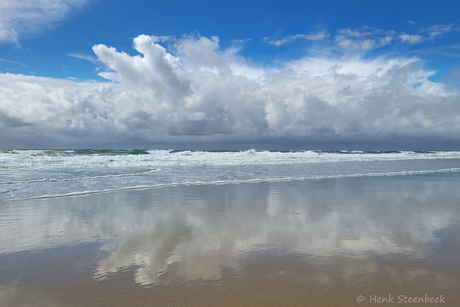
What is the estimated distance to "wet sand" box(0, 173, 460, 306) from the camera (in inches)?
118

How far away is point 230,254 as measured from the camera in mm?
4109

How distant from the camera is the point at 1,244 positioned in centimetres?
473

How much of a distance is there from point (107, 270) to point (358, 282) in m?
2.94

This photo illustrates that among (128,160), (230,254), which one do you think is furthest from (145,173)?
(128,160)

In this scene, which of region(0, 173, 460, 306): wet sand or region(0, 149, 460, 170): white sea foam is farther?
region(0, 149, 460, 170): white sea foam

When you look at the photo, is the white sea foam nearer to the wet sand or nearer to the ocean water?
the ocean water

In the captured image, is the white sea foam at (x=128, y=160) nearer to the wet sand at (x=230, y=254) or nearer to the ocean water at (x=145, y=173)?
the ocean water at (x=145, y=173)

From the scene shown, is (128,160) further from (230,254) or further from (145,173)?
(230,254)

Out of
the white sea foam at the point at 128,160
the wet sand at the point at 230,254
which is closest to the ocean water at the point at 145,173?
the white sea foam at the point at 128,160

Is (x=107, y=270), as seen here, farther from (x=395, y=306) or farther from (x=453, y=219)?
(x=453, y=219)

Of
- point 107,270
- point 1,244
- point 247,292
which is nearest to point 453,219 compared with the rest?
point 247,292

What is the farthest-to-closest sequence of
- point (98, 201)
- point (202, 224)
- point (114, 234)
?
point (98, 201)
point (202, 224)
point (114, 234)

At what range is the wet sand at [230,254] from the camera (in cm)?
300

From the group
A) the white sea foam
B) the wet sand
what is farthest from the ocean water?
the wet sand
